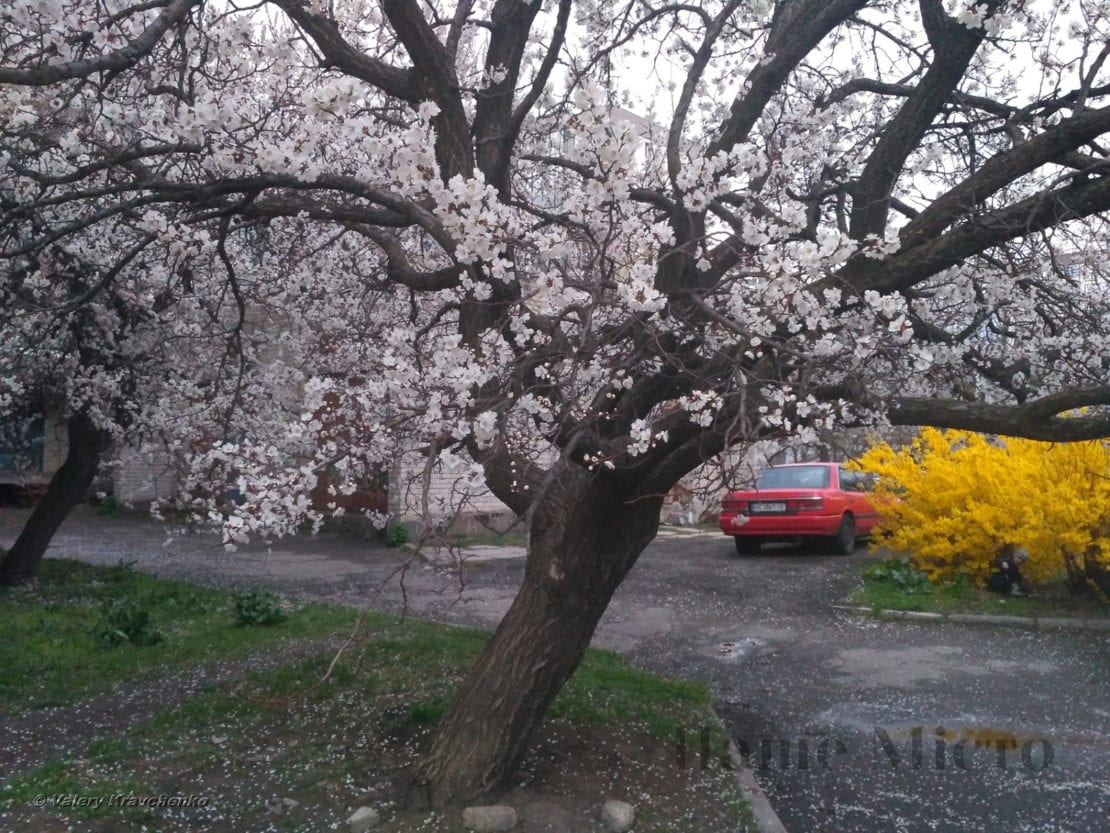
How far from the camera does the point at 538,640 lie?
474 centimetres

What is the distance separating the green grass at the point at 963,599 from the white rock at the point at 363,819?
A: 7.25m

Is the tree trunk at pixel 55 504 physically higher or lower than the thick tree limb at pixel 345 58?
lower

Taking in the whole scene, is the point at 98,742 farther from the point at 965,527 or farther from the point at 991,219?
the point at 965,527

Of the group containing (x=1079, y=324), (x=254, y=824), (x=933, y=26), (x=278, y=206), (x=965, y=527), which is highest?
(x=933, y=26)

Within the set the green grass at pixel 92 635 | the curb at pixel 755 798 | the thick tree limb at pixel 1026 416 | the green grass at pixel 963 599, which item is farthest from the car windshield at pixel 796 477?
the thick tree limb at pixel 1026 416

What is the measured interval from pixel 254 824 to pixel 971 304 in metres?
5.11

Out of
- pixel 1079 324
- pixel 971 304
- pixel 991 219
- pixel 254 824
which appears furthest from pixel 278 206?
pixel 1079 324

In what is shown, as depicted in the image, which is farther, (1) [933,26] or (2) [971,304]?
(2) [971,304]

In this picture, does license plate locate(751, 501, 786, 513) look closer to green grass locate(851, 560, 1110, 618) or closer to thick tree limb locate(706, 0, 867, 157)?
green grass locate(851, 560, 1110, 618)

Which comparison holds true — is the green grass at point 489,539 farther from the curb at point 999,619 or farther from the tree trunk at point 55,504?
the curb at point 999,619

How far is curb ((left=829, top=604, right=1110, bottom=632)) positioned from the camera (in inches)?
364

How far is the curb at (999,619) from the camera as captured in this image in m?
9.23

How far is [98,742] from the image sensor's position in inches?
210

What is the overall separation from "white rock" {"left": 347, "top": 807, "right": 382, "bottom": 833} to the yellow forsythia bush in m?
7.11
